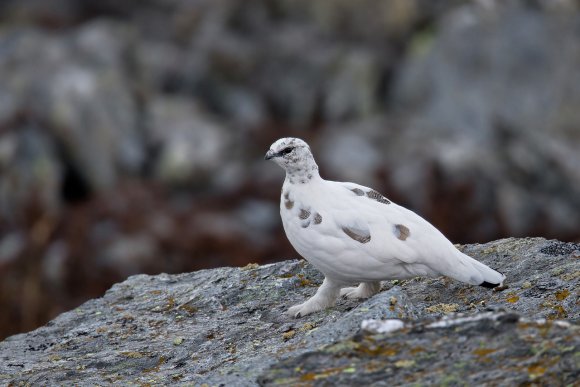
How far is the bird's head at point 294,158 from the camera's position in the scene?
6.93 meters

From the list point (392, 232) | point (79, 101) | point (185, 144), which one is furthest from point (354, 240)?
point (79, 101)

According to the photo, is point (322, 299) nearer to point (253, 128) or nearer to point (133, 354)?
point (133, 354)

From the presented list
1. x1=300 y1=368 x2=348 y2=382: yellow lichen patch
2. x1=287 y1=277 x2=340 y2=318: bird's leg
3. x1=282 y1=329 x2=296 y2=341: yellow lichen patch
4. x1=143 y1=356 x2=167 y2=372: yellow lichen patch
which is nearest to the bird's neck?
x1=287 y1=277 x2=340 y2=318: bird's leg

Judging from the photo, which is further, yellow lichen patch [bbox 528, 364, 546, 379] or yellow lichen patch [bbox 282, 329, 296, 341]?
yellow lichen patch [bbox 282, 329, 296, 341]

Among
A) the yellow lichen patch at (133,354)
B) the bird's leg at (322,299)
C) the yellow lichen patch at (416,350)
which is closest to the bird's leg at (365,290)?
the bird's leg at (322,299)

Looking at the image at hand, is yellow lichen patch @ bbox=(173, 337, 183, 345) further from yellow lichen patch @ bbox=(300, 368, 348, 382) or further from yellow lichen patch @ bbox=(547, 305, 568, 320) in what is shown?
yellow lichen patch @ bbox=(547, 305, 568, 320)

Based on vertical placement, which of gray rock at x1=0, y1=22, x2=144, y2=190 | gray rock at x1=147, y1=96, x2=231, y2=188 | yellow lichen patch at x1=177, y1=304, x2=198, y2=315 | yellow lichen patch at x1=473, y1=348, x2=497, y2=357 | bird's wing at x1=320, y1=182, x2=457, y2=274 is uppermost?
gray rock at x1=0, y1=22, x2=144, y2=190

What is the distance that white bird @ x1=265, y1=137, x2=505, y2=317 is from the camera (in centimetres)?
648

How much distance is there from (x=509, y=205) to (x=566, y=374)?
817 inches

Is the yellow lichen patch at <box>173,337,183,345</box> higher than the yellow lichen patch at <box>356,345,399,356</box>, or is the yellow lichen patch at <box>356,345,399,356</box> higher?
the yellow lichen patch at <box>173,337,183,345</box>

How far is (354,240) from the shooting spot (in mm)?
6520

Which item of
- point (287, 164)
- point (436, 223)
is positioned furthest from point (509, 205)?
point (287, 164)

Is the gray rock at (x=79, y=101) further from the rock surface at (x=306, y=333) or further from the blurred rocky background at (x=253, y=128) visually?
the rock surface at (x=306, y=333)

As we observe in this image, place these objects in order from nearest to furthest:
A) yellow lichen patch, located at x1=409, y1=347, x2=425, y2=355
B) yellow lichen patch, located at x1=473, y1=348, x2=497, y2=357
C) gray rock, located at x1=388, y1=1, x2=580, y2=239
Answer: yellow lichen patch, located at x1=473, y1=348, x2=497, y2=357 < yellow lichen patch, located at x1=409, y1=347, x2=425, y2=355 < gray rock, located at x1=388, y1=1, x2=580, y2=239
